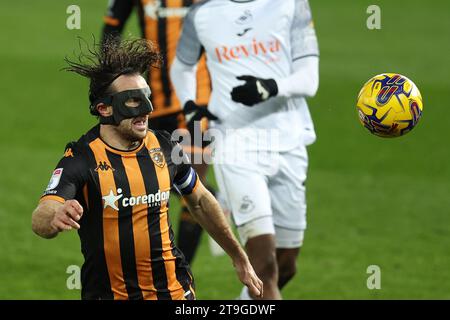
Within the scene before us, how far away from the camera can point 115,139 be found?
5492mm

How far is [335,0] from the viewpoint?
2767 centimetres

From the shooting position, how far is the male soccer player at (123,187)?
17.5 ft

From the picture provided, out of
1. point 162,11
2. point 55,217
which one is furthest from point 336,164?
point 55,217

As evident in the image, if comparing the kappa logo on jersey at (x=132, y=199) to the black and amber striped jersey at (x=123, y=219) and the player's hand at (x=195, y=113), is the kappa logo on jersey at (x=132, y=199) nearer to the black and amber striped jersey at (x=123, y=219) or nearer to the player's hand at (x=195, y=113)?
the black and amber striped jersey at (x=123, y=219)

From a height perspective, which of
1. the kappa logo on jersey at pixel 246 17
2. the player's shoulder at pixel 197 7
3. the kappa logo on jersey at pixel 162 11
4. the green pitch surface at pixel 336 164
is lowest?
the green pitch surface at pixel 336 164

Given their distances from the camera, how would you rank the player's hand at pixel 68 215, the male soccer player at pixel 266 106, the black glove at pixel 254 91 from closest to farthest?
the player's hand at pixel 68 215, the black glove at pixel 254 91, the male soccer player at pixel 266 106

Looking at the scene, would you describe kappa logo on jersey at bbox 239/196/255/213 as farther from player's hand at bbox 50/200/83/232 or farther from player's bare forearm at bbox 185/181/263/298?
player's hand at bbox 50/200/83/232

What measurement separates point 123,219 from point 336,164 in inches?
341

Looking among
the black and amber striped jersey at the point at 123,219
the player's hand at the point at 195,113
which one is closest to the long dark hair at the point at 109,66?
the black and amber striped jersey at the point at 123,219

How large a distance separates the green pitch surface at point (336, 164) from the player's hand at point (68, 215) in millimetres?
3590

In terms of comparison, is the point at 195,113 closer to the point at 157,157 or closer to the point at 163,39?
the point at 157,157

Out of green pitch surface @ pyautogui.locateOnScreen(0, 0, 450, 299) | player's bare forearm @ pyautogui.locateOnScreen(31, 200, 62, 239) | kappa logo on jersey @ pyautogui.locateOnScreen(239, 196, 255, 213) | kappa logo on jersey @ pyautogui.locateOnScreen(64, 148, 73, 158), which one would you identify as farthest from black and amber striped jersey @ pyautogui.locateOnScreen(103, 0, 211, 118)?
player's bare forearm @ pyautogui.locateOnScreen(31, 200, 62, 239)

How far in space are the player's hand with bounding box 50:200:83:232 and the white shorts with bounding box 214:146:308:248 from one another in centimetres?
245
